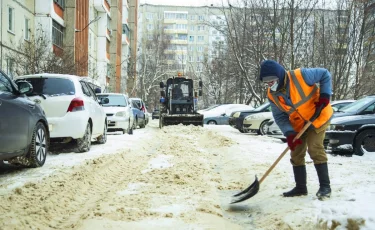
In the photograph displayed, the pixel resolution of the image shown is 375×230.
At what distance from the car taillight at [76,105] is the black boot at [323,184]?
18.4ft

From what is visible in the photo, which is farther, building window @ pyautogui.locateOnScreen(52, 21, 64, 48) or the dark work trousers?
building window @ pyautogui.locateOnScreen(52, 21, 64, 48)

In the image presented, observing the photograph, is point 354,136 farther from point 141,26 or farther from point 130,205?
point 141,26

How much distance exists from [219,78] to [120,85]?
1297 centimetres

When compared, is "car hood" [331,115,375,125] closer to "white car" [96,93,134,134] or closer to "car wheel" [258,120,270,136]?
"car wheel" [258,120,270,136]

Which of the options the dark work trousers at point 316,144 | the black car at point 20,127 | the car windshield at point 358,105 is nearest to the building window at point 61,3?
the car windshield at point 358,105

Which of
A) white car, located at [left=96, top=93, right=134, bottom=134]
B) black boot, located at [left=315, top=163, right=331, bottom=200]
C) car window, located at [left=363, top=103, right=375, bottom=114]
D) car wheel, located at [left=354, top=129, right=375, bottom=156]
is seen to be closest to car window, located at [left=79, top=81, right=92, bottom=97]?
white car, located at [left=96, top=93, right=134, bottom=134]

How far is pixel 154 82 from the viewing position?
210 ft

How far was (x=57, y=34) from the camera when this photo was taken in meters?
28.9

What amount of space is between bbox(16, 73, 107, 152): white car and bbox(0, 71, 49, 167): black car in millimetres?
1235

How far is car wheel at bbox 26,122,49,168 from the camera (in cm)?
674

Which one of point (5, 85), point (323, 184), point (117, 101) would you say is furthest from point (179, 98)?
point (323, 184)

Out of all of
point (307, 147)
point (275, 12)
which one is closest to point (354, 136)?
point (307, 147)

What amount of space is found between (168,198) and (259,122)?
44.6 ft

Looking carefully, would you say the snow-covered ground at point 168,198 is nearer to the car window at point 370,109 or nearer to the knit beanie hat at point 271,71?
the knit beanie hat at point 271,71
